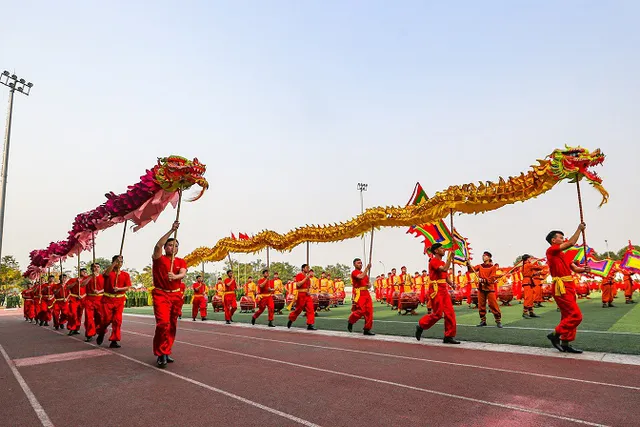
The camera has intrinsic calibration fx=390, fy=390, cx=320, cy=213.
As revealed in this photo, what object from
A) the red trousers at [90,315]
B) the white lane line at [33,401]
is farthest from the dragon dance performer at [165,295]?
the red trousers at [90,315]

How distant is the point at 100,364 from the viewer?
6504 mm

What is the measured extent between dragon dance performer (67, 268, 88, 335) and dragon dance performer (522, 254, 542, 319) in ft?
42.7

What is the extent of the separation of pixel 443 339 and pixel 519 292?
1421cm

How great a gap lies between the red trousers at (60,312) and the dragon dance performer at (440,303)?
37.6 ft

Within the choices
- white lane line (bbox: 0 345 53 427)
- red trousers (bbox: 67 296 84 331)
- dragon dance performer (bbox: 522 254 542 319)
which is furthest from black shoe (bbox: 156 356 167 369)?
dragon dance performer (bbox: 522 254 542 319)

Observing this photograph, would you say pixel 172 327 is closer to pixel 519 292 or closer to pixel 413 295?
pixel 413 295

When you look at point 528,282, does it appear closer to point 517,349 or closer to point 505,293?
point 505,293

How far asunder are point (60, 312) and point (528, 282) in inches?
624

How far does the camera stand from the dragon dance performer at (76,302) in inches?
447

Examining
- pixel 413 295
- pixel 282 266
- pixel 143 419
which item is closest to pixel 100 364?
pixel 143 419

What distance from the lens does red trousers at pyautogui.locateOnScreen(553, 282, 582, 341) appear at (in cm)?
622

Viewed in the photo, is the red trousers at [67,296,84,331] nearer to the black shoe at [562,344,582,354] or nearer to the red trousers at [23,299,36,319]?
the red trousers at [23,299,36,319]

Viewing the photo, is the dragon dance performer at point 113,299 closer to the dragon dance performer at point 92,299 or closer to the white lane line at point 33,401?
the dragon dance performer at point 92,299

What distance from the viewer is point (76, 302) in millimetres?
12086
